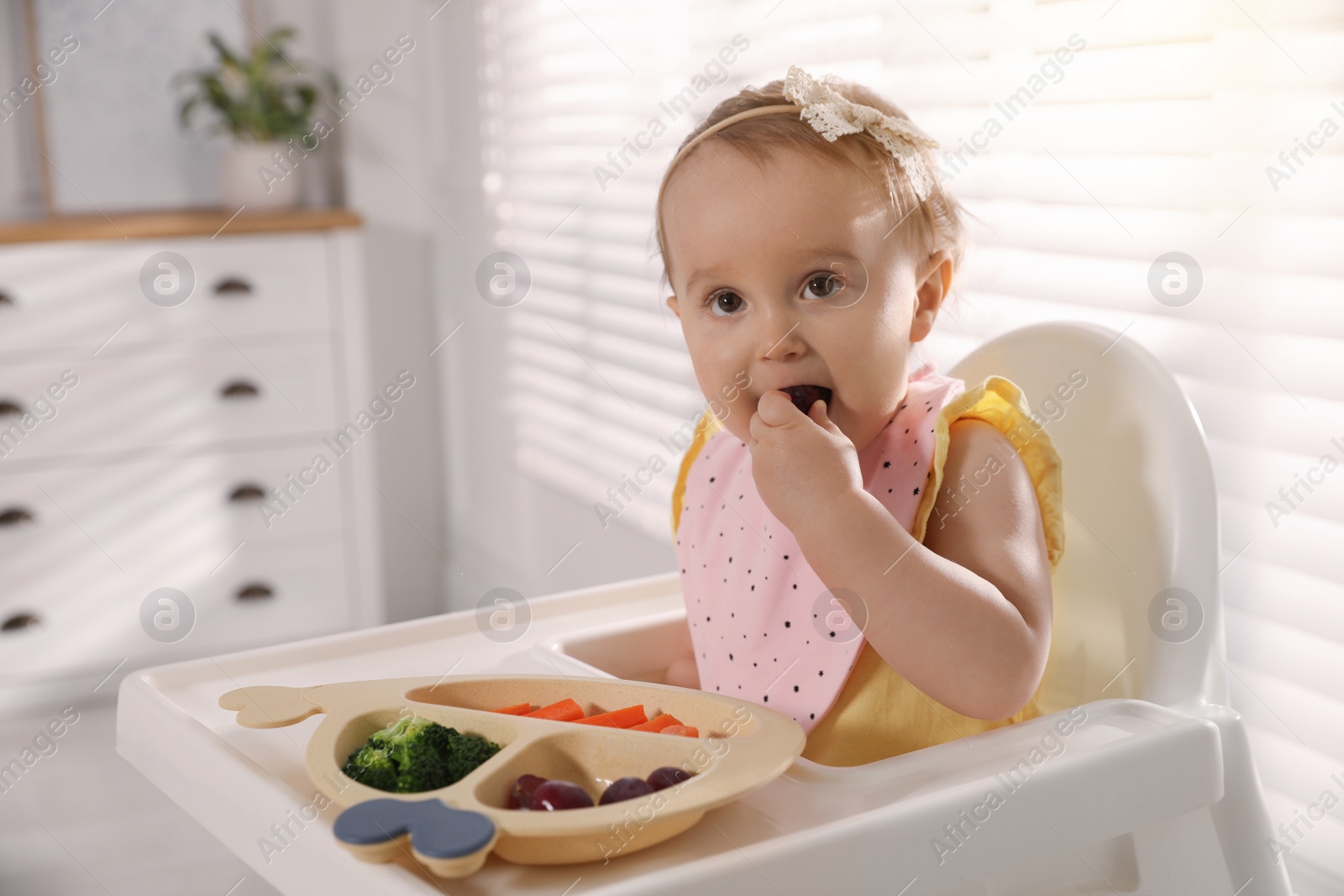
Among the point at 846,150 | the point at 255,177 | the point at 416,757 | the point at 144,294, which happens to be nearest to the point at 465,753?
the point at 416,757

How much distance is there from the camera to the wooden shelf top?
2264mm

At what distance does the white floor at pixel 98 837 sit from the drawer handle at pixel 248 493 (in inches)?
21.1

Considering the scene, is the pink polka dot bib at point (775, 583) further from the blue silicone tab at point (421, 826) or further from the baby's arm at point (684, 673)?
the blue silicone tab at point (421, 826)

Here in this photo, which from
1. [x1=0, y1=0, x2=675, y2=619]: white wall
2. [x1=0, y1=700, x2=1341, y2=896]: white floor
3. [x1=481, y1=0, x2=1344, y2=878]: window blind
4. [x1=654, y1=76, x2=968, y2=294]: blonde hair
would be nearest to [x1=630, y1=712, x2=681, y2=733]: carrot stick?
[x1=654, y1=76, x2=968, y2=294]: blonde hair

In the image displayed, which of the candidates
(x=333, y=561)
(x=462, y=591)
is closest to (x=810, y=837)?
(x=333, y=561)

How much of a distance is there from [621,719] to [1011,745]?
0.21m

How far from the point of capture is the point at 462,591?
2875 mm

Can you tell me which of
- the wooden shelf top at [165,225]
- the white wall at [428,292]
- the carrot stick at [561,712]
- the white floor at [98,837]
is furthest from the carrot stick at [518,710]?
the wooden shelf top at [165,225]

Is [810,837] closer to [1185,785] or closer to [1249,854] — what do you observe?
[1185,785]

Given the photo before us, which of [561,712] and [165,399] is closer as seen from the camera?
[561,712]

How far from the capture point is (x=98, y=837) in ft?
6.16

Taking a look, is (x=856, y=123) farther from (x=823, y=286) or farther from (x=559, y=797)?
(x=559, y=797)

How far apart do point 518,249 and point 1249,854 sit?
1.92 metres

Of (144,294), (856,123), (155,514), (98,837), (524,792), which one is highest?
(856,123)
